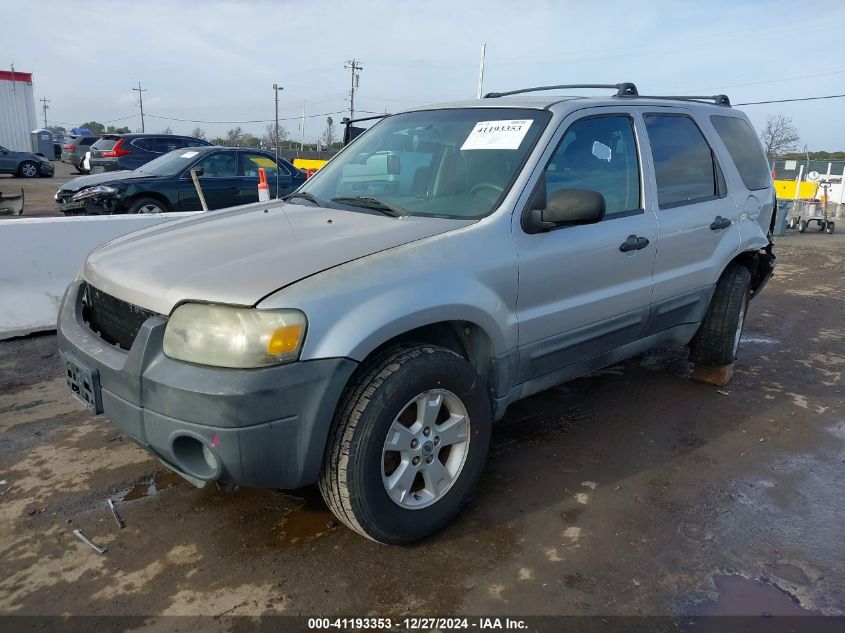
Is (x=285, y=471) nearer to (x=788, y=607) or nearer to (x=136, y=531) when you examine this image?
(x=136, y=531)

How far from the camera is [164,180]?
10.0 m

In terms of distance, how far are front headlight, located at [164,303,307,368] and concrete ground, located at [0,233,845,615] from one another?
2.99ft

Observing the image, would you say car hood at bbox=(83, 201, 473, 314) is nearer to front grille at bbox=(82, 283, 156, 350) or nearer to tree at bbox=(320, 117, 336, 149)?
front grille at bbox=(82, 283, 156, 350)

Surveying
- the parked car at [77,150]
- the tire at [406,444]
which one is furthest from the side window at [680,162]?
the parked car at [77,150]

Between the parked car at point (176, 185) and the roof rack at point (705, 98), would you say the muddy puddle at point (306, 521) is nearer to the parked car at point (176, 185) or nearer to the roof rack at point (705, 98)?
the roof rack at point (705, 98)

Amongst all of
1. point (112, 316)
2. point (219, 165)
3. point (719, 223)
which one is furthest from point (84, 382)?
point (219, 165)

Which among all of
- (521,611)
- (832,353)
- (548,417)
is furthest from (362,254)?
(832,353)

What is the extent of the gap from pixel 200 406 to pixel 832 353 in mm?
5535

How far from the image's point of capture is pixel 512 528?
289 cm

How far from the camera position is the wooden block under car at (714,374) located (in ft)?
15.2

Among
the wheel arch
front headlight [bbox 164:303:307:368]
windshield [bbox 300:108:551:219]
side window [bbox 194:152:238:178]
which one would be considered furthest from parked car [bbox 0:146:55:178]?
front headlight [bbox 164:303:307:368]

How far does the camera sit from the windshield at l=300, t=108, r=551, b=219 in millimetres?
3105

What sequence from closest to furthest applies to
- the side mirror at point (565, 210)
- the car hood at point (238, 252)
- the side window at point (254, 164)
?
the car hood at point (238, 252) < the side mirror at point (565, 210) < the side window at point (254, 164)

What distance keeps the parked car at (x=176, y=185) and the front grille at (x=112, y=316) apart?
741 cm
